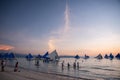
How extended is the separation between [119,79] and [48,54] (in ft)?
195

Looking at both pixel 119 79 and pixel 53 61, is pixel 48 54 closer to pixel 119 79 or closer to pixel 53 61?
pixel 53 61

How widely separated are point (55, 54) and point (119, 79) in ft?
195

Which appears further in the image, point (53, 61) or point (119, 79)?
point (53, 61)

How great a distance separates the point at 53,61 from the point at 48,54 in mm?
5835

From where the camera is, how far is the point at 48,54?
281ft

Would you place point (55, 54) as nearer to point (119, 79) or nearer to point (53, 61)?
point (53, 61)

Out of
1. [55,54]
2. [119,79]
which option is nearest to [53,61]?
[55,54]

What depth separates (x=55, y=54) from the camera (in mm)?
86750

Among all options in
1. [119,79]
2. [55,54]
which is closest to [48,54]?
[55,54]

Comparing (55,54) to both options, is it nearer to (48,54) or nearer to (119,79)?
(48,54)

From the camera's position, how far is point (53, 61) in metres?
87.5

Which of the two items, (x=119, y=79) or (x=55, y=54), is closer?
(x=119, y=79)

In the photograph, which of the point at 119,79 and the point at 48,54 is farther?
the point at 48,54
